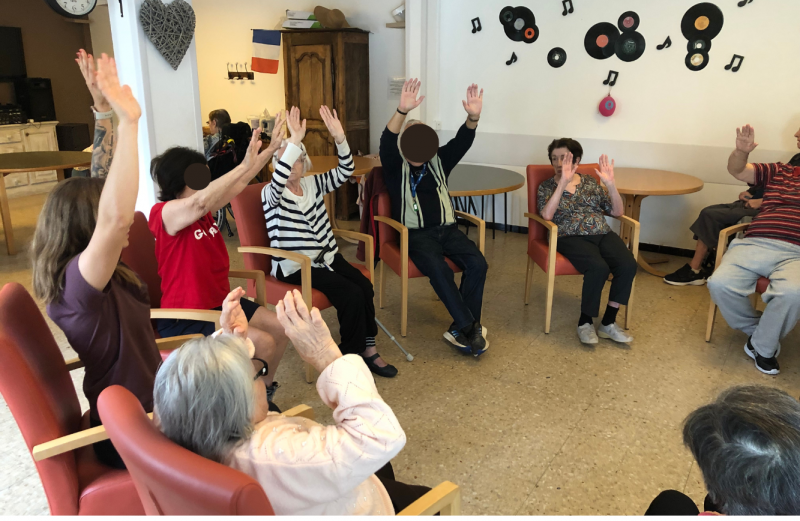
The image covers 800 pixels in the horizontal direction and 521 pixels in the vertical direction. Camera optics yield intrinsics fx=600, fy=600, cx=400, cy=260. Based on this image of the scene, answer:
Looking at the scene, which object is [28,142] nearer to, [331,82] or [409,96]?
[331,82]

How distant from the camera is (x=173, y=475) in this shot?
3.07 ft

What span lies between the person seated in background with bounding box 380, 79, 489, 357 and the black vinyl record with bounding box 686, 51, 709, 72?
89.5 inches

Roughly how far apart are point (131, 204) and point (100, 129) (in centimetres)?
113

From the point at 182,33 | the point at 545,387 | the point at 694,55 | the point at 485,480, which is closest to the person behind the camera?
the point at 485,480

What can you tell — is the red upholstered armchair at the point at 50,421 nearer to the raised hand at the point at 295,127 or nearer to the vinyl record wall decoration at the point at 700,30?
the raised hand at the point at 295,127

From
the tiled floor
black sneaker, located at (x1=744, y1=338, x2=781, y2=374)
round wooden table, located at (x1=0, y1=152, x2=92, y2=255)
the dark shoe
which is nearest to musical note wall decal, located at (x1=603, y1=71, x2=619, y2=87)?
the tiled floor

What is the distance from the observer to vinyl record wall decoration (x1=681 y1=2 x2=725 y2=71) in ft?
14.6

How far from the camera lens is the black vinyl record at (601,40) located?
483cm

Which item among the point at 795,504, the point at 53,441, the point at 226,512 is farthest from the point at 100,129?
the point at 795,504

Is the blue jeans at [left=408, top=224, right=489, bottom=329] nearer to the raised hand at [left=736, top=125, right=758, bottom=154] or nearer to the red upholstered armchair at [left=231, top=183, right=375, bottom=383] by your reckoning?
the red upholstered armchair at [left=231, top=183, right=375, bottom=383]

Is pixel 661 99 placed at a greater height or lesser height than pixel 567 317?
greater

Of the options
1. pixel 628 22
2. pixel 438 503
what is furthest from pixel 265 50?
pixel 438 503

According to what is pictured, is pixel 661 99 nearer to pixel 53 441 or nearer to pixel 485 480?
pixel 485 480

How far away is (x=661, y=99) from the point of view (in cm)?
477
